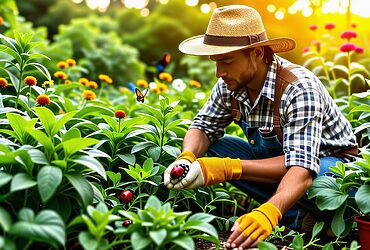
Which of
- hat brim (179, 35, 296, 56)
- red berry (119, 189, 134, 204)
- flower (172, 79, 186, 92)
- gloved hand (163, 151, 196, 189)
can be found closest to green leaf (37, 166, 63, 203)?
red berry (119, 189, 134, 204)

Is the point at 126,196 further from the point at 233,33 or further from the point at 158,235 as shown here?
the point at 233,33

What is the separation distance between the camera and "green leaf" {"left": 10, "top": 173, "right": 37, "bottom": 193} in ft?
6.05

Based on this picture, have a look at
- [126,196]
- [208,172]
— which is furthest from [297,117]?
[126,196]

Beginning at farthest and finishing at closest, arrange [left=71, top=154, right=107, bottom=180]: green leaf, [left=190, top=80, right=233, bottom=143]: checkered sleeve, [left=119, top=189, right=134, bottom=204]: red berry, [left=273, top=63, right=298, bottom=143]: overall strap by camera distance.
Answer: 1. [left=190, top=80, right=233, bottom=143]: checkered sleeve
2. [left=273, top=63, right=298, bottom=143]: overall strap
3. [left=119, top=189, right=134, bottom=204]: red berry
4. [left=71, top=154, right=107, bottom=180]: green leaf

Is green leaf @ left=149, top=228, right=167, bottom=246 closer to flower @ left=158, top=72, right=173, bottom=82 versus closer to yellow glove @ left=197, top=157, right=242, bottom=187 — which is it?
yellow glove @ left=197, top=157, right=242, bottom=187

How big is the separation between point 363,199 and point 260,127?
28.1 inches

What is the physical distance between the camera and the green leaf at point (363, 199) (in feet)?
7.60

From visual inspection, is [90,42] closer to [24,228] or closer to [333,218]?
[333,218]

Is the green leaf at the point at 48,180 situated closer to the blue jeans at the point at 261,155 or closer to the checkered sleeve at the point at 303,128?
the checkered sleeve at the point at 303,128

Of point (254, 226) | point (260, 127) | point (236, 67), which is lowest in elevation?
point (254, 226)

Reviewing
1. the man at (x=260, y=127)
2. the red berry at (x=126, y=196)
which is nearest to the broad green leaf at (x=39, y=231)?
the red berry at (x=126, y=196)

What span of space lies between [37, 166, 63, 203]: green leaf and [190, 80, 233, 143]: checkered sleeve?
1236mm

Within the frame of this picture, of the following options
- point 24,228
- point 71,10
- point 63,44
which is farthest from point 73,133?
point 71,10

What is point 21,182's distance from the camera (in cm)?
188
